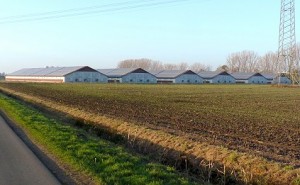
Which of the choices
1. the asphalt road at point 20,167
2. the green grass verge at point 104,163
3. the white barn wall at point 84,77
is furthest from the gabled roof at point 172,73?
the asphalt road at point 20,167

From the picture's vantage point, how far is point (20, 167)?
27.6 feet

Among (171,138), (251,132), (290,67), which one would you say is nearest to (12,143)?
(171,138)

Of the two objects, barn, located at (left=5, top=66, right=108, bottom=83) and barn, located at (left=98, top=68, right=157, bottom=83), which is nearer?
barn, located at (left=5, top=66, right=108, bottom=83)

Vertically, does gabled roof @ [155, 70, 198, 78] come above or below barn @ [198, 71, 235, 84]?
above

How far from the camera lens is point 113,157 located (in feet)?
31.2

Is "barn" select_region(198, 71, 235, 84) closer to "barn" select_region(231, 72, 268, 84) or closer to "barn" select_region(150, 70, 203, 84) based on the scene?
"barn" select_region(150, 70, 203, 84)

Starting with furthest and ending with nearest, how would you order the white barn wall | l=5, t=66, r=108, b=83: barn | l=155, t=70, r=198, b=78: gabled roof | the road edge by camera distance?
l=155, t=70, r=198, b=78: gabled roof, the white barn wall, l=5, t=66, r=108, b=83: barn, the road edge

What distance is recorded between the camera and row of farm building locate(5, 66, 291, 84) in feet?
374

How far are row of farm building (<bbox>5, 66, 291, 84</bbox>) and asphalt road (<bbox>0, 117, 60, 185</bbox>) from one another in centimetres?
9102

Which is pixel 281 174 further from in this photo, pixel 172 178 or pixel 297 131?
pixel 297 131

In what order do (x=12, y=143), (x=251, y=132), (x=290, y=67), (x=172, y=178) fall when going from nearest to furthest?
(x=172, y=178) → (x=12, y=143) → (x=251, y=132) → (x=290, y=67)

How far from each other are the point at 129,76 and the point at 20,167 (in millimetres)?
119710

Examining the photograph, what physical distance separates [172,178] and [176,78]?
129 meters

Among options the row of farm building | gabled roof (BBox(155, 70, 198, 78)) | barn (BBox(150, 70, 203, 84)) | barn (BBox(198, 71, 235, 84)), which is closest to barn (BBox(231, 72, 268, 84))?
the row of farm building
